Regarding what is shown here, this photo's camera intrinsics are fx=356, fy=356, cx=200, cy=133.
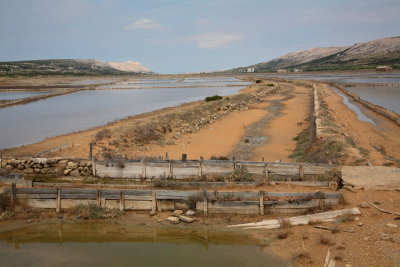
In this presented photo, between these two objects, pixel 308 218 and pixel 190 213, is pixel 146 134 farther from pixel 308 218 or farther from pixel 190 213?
pixel 308 218

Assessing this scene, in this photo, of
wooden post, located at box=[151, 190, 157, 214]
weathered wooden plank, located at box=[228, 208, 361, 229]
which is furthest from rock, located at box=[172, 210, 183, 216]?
weathered wooden plank, located at box=[228, 208, 361, 229]

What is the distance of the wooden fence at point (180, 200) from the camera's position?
1096 centimetres

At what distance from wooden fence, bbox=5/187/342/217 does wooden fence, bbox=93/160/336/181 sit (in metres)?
2.37

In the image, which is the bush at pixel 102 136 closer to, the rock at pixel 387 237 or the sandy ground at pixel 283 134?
the sandy ground at pixel 283 134

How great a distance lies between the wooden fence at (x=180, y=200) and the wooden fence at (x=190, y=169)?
2.37 metres

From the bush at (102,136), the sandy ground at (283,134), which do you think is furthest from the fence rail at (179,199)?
the bush at (102,136)

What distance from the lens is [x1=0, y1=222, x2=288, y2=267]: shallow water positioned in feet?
29.2

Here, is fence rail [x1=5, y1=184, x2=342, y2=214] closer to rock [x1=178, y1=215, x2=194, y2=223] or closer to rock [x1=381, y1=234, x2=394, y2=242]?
rock [x1=178, y1=215, x2=194, y2=223]

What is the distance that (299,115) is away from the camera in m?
34.0

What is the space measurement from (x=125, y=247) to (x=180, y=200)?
252 centimetres

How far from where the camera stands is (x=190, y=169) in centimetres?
1421

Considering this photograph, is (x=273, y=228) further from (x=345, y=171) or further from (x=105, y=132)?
(x=105, y=132)

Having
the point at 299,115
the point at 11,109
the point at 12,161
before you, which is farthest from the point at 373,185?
the point at 11,109

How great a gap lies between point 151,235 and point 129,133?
1287cm
